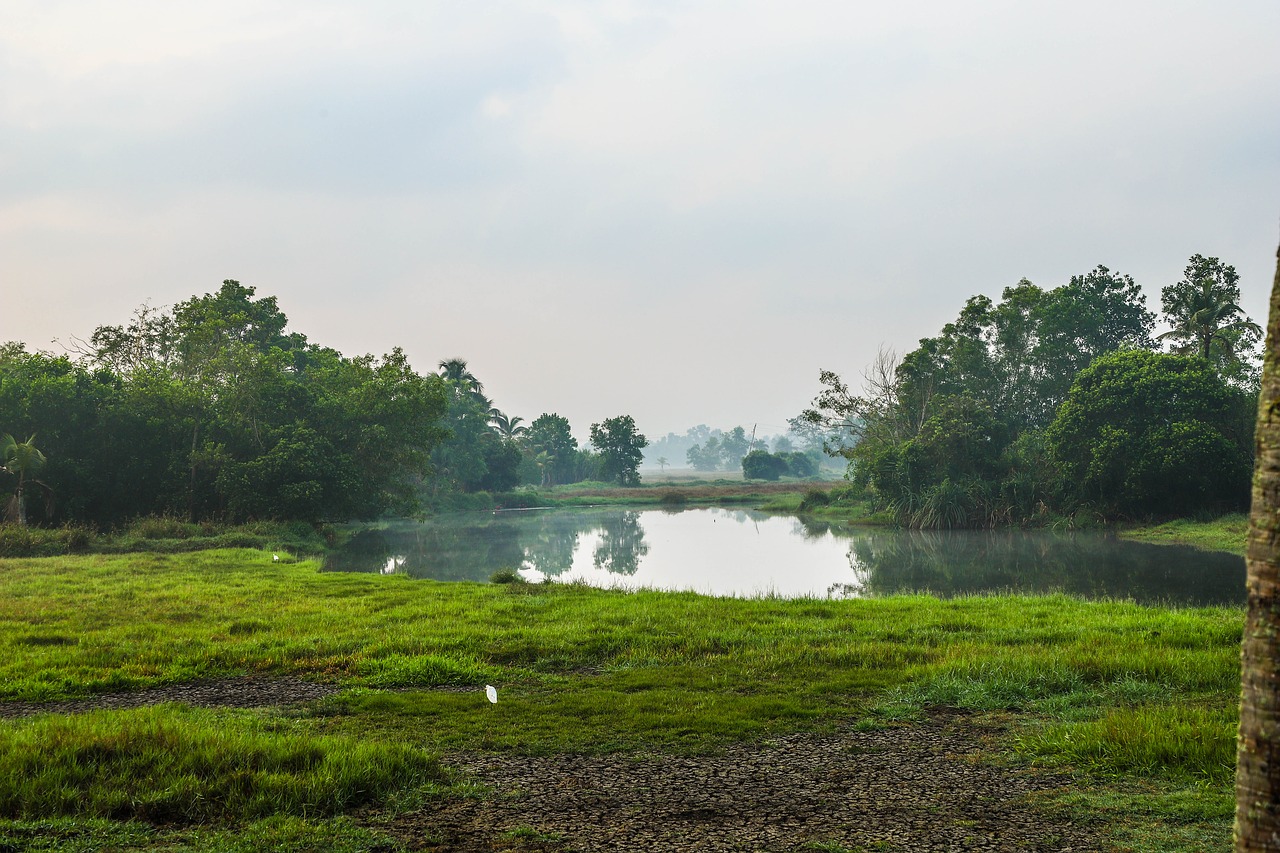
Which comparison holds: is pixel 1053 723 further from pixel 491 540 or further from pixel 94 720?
pixel 491 540

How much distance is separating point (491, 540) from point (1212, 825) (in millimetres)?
34785

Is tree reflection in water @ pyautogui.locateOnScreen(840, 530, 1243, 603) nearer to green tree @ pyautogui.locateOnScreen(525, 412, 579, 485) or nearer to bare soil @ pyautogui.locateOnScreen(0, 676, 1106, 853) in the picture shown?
bare soil @ pyautogui.locateOnScreen(0, 676, 1106, 853)

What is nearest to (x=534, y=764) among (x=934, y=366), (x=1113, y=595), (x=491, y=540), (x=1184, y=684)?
(x=1184, y=684)

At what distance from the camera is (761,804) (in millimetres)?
5516

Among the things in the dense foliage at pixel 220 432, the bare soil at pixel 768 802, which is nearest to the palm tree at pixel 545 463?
the dense foliage at pixel 220 432

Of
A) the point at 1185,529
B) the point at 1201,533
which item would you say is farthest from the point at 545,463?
the point at 1201,533

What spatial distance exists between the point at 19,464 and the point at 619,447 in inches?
2613

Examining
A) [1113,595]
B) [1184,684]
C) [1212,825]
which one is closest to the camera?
[1212,825]

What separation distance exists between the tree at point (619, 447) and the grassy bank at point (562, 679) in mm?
73040

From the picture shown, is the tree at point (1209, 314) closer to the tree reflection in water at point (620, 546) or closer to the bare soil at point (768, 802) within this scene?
the tree reflection in water at point (620, 546)

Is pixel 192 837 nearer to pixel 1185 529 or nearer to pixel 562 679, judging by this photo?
pixel 562 679

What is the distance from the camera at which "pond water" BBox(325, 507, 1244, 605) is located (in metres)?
20.7

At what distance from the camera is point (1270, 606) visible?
9.84ft

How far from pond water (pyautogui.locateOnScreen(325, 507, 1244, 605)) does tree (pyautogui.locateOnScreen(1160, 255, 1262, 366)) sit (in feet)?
46.6
